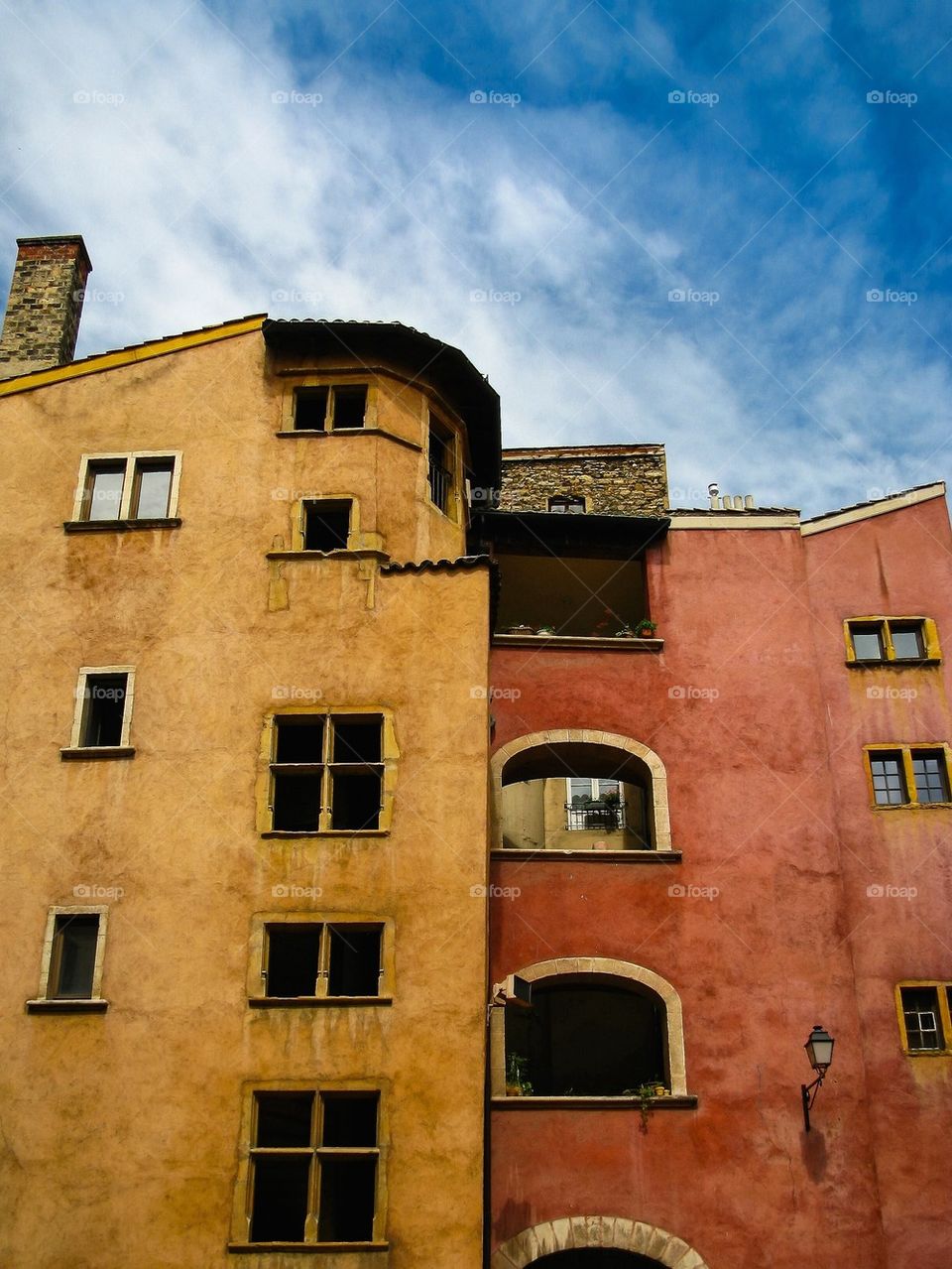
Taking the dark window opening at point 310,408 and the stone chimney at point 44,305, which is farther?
the stone chimney at point 44,305

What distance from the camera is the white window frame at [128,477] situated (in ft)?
72.3

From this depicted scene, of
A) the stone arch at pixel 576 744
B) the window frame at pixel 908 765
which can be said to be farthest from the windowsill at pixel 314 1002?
the window frame at pixel 908 765

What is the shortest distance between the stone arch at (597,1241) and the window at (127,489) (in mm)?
13528

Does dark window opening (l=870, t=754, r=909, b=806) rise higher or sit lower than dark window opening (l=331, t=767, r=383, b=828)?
higher

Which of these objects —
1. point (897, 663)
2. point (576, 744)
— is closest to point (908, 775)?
point (897, 663)

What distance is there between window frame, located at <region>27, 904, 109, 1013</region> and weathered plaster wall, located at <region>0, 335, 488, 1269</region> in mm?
149

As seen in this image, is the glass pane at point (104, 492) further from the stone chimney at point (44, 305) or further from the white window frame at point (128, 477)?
the stone chimney at point (44, 305)

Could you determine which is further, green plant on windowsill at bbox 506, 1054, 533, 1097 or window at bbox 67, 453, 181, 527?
window at bbox 67, 453, 181, 527

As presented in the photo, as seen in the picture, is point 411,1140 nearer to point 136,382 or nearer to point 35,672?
point 35,672

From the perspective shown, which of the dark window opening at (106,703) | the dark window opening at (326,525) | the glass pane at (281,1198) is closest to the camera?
the glass pane at (281,1198)

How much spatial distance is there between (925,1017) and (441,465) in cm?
1346

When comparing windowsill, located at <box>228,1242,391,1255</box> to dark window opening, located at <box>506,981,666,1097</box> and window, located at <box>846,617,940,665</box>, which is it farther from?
window, located at <box>846,617,940,665</box>

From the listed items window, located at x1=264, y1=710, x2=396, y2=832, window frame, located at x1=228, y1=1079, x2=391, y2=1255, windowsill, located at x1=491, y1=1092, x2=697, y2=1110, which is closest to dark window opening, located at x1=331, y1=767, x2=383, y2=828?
window, located at x1=264, y1=710, x2=396, y2=832

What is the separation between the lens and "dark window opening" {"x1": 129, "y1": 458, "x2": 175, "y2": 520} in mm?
22203
